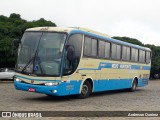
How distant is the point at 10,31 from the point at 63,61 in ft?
91.7

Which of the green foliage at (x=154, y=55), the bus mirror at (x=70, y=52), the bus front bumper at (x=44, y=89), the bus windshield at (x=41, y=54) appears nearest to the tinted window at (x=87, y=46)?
the bus mirror at (x=70, y=52)

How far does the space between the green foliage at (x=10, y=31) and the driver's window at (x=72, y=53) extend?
64.1 ft

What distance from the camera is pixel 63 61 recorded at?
16922 millimetres

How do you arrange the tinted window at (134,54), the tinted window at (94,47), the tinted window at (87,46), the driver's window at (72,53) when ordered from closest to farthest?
the driver's window at (72,53) → the tinted window at (87,46) → the tinted window at (94,47) → the tinted window at (134,54)

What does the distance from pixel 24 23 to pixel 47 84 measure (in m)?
30.7

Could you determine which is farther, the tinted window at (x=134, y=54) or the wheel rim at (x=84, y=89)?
the tinted window at (x=134, y=54)

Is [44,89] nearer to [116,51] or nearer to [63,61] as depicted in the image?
[63,61]

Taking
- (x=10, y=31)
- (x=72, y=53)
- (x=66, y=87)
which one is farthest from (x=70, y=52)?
(x=10, y=31)

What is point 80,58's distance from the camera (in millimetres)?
18422

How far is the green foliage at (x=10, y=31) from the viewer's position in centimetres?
4047

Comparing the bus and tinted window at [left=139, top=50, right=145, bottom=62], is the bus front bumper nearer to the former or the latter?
the bus

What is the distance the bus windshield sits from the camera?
54.8 ft

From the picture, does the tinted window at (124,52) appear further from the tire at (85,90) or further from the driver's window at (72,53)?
the driver's window at (72,53)

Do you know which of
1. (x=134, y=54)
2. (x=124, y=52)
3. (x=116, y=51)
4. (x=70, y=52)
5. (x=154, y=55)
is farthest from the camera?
A: (x=154, y=55)
